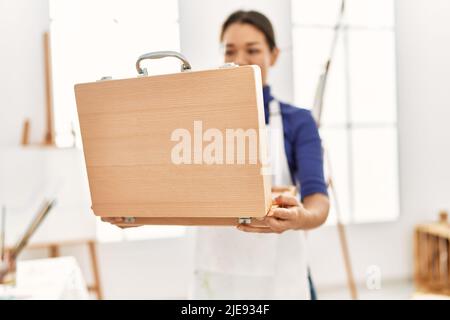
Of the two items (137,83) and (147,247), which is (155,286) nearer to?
(147,247)

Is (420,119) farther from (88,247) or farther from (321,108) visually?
(88,247)

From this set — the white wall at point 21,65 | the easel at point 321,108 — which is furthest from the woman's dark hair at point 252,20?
the white wall at point 21,65

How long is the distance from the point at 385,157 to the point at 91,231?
2.96 ft

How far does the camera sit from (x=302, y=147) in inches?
25.2

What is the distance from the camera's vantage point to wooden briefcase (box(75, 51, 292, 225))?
1.24 feet

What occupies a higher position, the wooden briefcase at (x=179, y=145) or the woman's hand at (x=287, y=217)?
the wooden briefcase at (x=179, y=145)

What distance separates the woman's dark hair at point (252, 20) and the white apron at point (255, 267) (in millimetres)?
306

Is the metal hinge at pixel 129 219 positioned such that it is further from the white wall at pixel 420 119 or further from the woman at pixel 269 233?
the white wall at pixel 420 119

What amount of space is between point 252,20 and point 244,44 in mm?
38

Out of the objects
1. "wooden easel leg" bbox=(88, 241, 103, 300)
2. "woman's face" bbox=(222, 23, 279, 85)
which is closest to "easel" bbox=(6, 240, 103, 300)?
"wooden easel leg" bbox=(88, 241, 103, 300)

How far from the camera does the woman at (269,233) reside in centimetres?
60

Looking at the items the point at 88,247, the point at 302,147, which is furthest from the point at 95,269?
the point at 302,147

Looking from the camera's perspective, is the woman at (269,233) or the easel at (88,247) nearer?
the woman at (269,233)

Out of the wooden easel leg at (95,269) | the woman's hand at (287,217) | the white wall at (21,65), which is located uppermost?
the white wall at (21,65)
